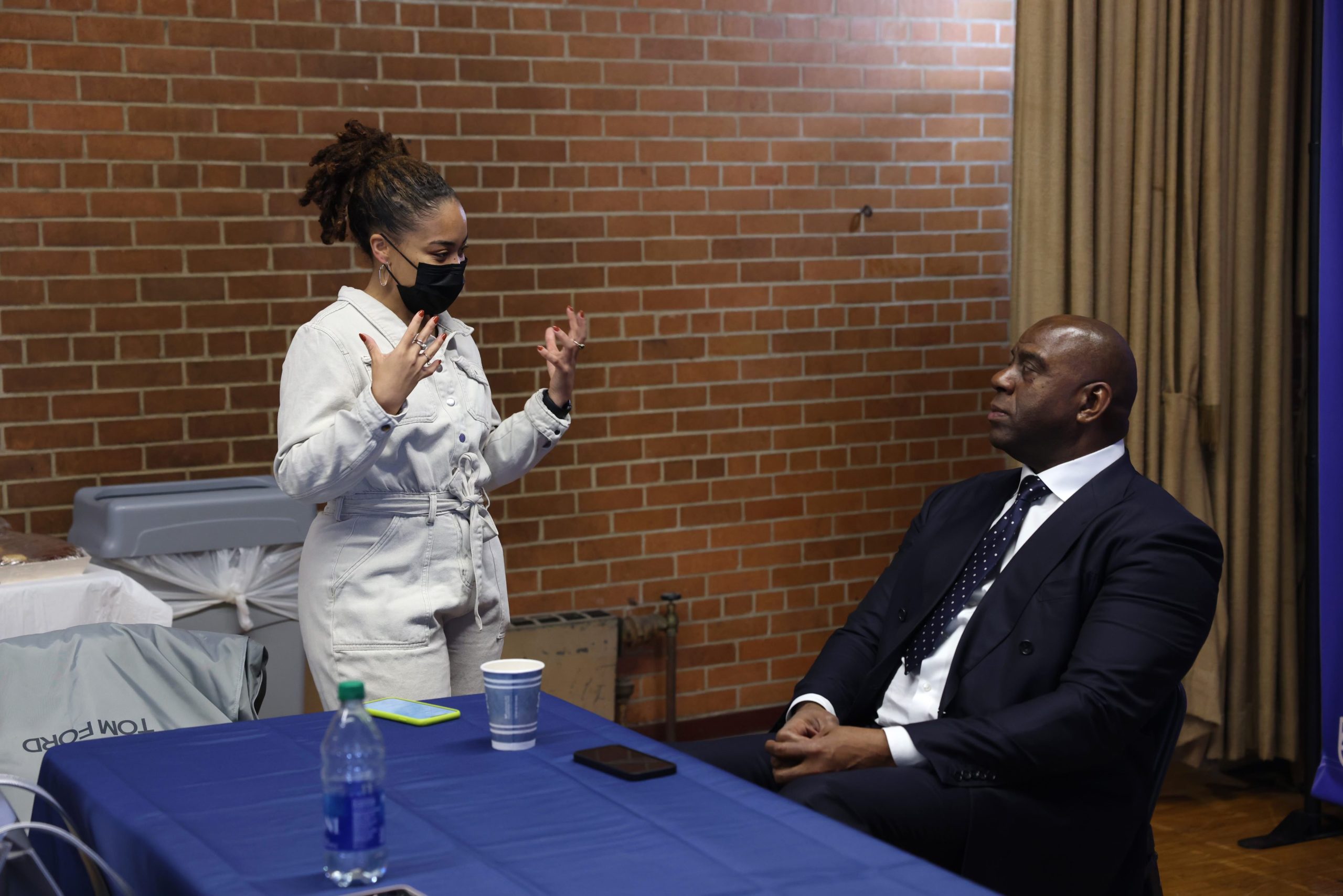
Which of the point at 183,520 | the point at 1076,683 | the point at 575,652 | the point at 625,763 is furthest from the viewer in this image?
the point at 575,652

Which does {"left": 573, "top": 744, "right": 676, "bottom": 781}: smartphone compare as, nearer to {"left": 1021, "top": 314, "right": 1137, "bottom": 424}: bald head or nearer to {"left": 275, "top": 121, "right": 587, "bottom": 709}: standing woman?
{"left": 275, "top": 121, "right": 587, "bottom": 709}: standing woman

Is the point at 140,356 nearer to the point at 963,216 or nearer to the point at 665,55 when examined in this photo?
the point at 665,55

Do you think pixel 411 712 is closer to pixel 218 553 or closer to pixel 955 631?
pixel 955 631

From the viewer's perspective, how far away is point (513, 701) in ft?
5.87

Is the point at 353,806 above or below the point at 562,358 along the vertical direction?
below

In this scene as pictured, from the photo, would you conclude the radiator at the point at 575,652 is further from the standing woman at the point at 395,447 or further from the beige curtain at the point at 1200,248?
the beige curtain at the point at 1200,248

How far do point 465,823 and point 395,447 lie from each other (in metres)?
0.93

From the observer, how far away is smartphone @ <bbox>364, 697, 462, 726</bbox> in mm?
1938

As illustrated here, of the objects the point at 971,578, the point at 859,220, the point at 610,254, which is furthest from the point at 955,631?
the point at 859,220

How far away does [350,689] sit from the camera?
142 cm

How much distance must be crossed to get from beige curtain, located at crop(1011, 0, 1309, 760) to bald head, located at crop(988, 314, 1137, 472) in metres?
1.24

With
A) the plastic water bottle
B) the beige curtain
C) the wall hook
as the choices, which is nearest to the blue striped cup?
the plastic water bottle

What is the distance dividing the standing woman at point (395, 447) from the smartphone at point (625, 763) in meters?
0.65

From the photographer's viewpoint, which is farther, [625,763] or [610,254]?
[610,254]
